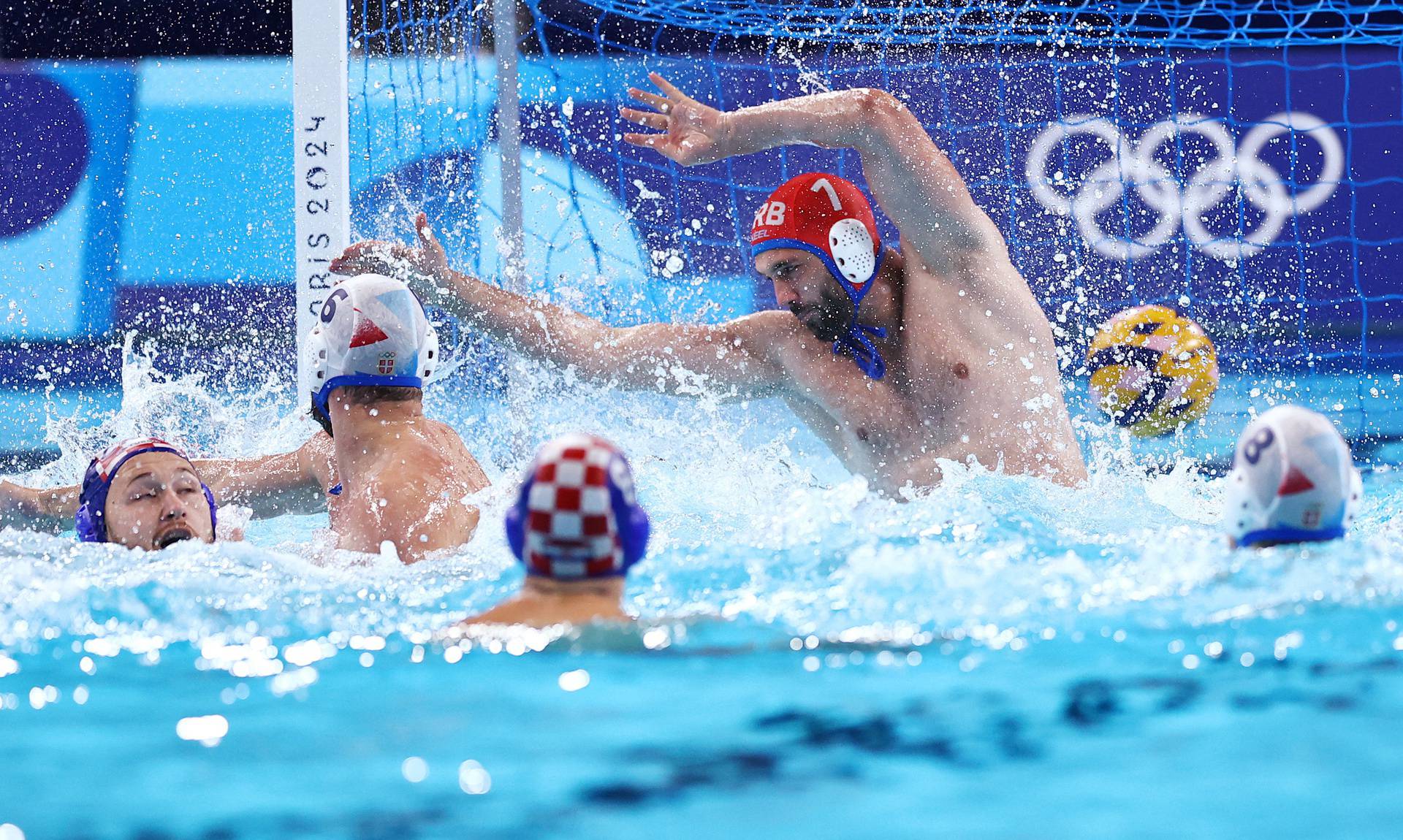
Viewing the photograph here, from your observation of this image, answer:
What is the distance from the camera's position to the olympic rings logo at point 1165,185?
805 cm

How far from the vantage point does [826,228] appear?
3.99m

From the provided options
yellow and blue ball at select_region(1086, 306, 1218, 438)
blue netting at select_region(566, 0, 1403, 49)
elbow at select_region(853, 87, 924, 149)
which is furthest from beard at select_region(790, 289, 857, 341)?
blue netting at select_region(566, 0, 1403, 49)

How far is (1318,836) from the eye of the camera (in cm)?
193


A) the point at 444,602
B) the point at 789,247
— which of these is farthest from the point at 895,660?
the point at 789,247

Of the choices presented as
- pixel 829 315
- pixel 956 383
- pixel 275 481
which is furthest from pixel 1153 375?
pixel 275 481

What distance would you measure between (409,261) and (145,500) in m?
0.92

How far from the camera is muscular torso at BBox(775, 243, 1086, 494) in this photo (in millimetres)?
4105

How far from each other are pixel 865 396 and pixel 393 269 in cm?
135

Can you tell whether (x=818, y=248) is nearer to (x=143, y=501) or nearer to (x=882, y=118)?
(x=882, y=118)

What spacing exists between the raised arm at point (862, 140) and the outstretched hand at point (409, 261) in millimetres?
664

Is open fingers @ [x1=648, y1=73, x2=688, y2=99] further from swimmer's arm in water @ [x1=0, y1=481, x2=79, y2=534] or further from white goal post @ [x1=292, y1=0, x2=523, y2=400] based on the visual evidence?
swimmer's arm in water @ [x1=0, y1=481, x2=79, y2=534]

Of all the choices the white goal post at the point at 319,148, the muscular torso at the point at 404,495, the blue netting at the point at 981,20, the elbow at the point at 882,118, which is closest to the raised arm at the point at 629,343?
the muscular torso at the point at 404,495

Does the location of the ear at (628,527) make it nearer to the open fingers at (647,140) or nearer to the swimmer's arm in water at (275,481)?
the open fingers at (647,140)

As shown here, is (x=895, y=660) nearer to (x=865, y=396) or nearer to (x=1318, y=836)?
(x=1318, y=836)
